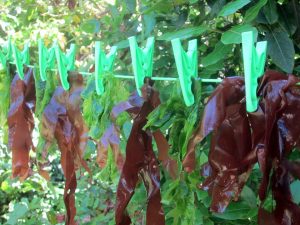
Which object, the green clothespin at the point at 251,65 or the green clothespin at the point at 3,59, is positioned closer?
the green clothespin at the point at 251,65

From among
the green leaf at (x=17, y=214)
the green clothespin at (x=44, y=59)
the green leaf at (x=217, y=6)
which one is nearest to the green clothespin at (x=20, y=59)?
the green clothespin at (x=44, y=59)

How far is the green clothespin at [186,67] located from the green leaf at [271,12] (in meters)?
0.26

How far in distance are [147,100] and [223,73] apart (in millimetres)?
373

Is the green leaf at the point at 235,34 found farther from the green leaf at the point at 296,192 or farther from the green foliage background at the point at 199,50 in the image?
the green leaf at the point at 296,192

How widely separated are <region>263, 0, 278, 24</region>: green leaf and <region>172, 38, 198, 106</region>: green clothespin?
258mm

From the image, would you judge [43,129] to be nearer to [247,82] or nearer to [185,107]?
[185,107]

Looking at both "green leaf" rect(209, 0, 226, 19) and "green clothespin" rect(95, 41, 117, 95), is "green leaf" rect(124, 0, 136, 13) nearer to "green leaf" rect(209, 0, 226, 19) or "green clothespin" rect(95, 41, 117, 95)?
"green leaf" rect(209, 0, 226, 19)

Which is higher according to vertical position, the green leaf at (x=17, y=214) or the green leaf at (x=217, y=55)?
the green leaf at (x=217, y=55)

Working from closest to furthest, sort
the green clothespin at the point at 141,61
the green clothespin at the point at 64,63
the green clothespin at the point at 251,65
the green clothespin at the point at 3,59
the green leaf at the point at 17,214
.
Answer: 1. the green clothespin at the point at 251,65
2. the green clothespin at the point at 141,61
3. the green clothespin at the point at 64,63
4. the green clothespin at the point at 3,59
5. the green leaf at the point at 17,214

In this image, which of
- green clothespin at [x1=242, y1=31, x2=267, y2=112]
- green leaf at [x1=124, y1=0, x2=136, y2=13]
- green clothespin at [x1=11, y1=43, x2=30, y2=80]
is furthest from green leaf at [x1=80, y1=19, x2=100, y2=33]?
green clothespin at [x1=242, y1=31, x2=267, y2=112]

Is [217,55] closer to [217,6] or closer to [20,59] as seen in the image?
[217,6]

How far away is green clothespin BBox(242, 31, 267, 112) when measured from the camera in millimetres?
458

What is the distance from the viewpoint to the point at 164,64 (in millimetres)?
915

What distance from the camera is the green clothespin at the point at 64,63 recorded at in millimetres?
695
